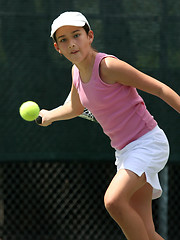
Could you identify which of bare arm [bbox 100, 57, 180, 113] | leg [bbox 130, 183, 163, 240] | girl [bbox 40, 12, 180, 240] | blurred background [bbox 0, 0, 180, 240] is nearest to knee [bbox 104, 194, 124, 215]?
girl [bbox 40, 12, 180, 240]

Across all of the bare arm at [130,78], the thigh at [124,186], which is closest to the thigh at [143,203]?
the thigh at [124,186]

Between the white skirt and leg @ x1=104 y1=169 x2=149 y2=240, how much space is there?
5 cm

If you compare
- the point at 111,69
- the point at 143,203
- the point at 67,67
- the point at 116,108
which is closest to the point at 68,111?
the point at 116,108

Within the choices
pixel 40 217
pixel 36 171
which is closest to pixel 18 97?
pixel 36 171

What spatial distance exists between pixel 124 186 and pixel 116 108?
416mm

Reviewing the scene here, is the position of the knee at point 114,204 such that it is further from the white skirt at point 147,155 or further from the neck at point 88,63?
the neck at point 88,63

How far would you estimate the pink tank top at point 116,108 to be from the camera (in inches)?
114

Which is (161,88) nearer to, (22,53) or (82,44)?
(82,44)

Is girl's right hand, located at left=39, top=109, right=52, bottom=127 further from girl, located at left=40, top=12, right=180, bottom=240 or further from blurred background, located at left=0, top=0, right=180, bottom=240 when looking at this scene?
blurred background, located at left=0, top=0, right=180, bottom=240

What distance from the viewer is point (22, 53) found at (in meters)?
4.24

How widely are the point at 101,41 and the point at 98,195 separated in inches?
45.4

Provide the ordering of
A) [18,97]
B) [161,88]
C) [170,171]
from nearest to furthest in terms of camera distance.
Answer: [161,88]
[18,97]
[170,171]

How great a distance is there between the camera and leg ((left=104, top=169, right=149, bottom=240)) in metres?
2.73

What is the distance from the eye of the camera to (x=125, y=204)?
274 cm
